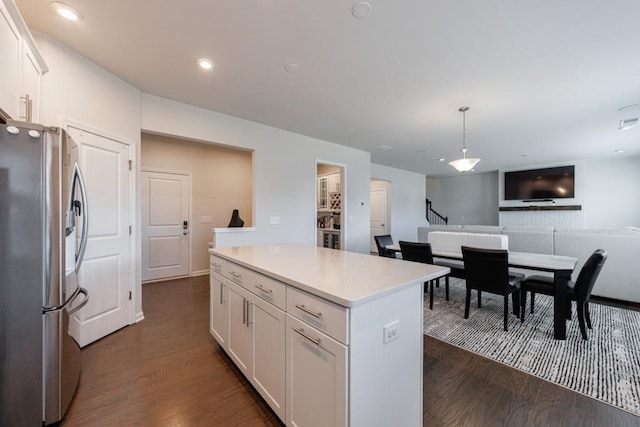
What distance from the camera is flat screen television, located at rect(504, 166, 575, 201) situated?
6.83 m

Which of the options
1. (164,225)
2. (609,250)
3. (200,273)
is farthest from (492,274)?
(164,225)

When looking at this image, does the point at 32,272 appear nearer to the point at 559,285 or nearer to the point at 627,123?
the point at 559,285

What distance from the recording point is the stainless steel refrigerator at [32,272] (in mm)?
1307

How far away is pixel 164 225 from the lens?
15.4 feet

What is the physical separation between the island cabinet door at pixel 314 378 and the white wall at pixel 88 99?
253cm

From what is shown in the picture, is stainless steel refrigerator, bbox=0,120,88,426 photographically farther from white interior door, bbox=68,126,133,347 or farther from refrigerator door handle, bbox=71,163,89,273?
white interior door, bbox=68,126,133,347

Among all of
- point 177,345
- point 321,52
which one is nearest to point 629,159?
point 321,52

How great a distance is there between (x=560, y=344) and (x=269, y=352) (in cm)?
273

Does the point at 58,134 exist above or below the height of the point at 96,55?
below

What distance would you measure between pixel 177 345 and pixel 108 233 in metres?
1.36

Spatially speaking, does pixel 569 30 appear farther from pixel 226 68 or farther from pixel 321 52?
pixel 226 68

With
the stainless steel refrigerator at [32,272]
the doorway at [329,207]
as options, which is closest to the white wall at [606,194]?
the doorway at [329,207]

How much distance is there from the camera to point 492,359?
214 cm

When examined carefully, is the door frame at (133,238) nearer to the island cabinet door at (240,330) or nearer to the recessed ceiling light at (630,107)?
the island cabinet door at (240,330)
